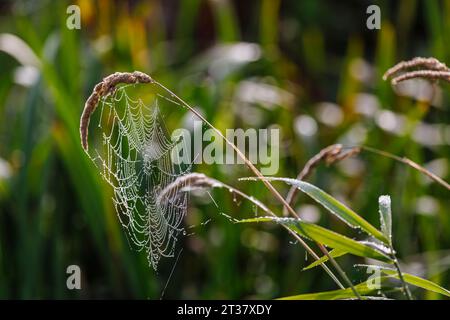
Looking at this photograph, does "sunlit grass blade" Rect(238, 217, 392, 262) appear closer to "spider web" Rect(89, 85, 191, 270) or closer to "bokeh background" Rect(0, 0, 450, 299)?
"spider web" Rect(89, 85, 191, 270)

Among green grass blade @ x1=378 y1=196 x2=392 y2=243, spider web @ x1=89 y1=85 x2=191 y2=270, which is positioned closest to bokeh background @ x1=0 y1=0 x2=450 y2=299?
spider web @ x1=89 y1=85 x2=191 y2=270

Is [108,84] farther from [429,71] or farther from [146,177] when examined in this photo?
[146,177]

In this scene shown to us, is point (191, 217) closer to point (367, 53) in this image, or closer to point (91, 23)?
point (91, 23)

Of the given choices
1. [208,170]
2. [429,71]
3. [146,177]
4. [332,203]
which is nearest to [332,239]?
[332,203]

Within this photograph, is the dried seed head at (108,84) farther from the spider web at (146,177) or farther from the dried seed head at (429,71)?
the spider web at (146,177)

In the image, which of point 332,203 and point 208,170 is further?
point 208,170

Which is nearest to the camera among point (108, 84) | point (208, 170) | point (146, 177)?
point (108, 84)
